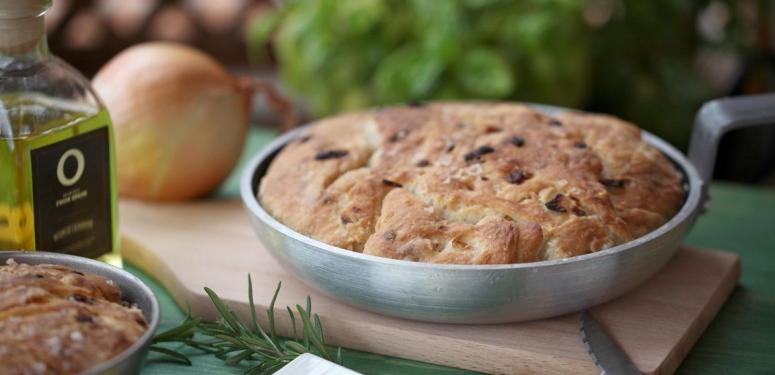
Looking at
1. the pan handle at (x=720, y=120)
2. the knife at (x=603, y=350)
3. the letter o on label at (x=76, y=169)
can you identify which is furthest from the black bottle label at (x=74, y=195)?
the pan handle at (x=720, y=120)

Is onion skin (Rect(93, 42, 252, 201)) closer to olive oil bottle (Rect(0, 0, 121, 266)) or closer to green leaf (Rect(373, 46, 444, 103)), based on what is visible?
olive oil bottle (Rect(0, 0, 121, 266))

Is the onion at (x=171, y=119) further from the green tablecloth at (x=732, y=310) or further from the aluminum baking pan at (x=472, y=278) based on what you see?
the aluminum baking pan at (x=472, y=278)

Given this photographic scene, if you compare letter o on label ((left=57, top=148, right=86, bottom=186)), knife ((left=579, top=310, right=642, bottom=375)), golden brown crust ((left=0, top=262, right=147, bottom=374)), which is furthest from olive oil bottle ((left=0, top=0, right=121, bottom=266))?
knife ((left=579, top=310, right=642, bottom=375))

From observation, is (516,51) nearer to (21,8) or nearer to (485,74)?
(485,74)

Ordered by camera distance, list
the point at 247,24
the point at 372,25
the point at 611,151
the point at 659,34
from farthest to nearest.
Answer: the point at 247,24, the point at 659,34, the point at 372,25, the point at 611,151

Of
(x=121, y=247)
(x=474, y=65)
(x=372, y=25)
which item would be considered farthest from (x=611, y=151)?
(x=372, y=25)

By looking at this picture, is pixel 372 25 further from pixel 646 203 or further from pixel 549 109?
pixel 646 203
